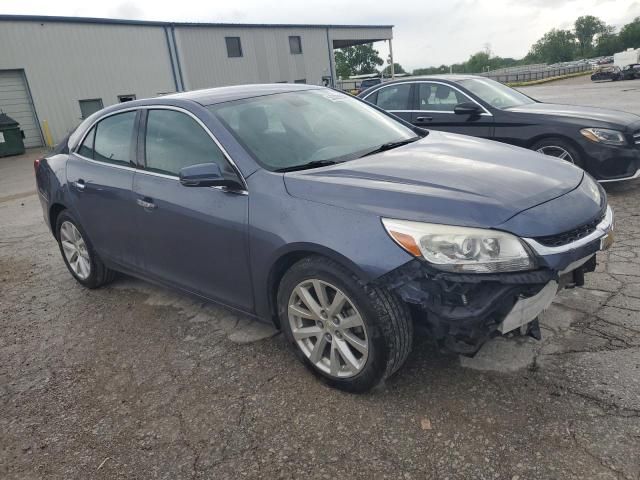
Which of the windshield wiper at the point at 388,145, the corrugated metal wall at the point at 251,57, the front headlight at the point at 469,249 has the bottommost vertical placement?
the front headlight at the point at 469,249

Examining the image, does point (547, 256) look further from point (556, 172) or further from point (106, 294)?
point (106, 294)

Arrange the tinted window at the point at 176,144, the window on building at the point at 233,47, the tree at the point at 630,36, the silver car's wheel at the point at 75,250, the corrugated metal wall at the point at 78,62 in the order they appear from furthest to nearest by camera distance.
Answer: the tree at the point at 630,36 < the window on building at the point at 233,47 < the corrugated metal wall at the point at 78,62 < the silver car's wheel at the point at 75,250 < the tinted window at the point at 176,144

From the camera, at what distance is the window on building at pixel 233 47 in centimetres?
3112

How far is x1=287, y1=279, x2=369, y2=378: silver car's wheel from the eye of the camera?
2.58 metres

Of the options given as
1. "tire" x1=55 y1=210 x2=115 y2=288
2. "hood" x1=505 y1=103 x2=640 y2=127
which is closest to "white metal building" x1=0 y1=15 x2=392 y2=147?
"tire" x1=55 y1=210 x2=115 y2=288

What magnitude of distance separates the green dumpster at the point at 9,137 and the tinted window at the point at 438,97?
16.9m

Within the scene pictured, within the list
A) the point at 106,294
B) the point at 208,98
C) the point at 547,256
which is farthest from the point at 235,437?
the point at 106,294

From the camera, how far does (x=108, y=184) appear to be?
3836mm

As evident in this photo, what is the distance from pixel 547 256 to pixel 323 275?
1.04m

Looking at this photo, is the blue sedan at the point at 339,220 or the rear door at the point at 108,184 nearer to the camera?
the blue sedan at the point at 339,220

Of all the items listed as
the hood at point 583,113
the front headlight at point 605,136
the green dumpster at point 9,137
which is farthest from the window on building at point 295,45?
the front headlight at point 605,136

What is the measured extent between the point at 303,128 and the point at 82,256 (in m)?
2.46

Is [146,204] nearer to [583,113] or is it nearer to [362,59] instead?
[583,113]

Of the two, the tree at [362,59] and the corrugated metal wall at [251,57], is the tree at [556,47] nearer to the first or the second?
the tree at [362,59]
